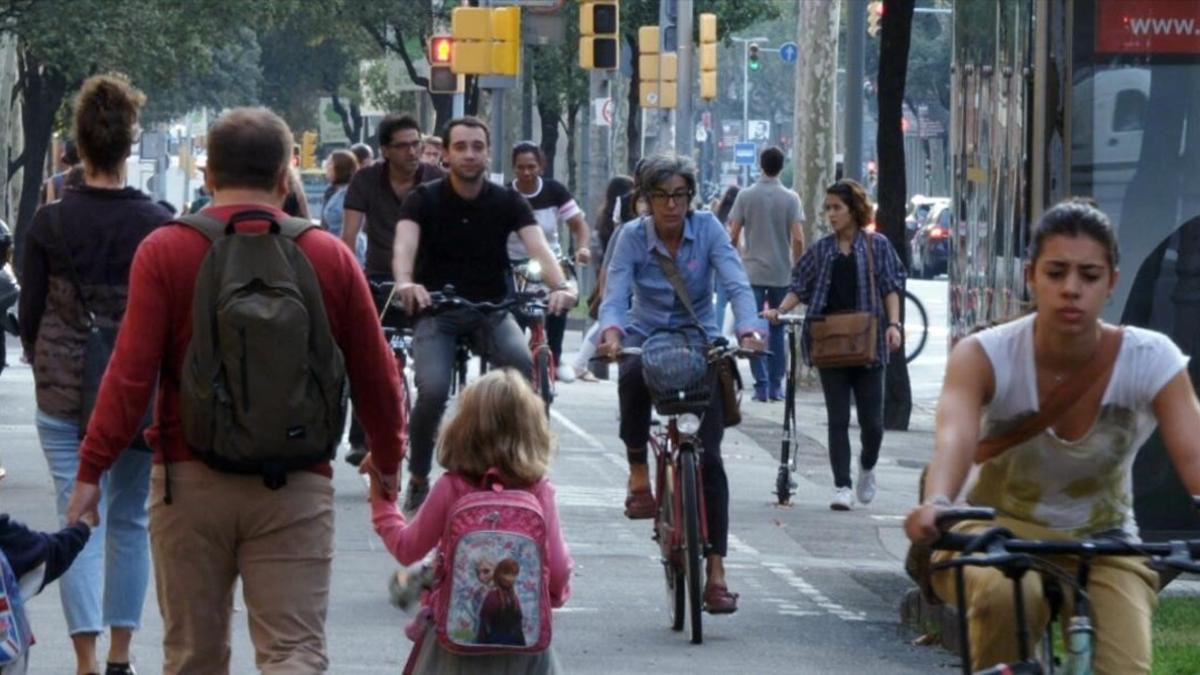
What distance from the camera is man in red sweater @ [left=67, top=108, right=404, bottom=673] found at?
6.01 m

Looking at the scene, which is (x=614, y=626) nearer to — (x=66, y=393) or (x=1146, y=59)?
(x=66, y=393)

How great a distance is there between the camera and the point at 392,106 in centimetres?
6638

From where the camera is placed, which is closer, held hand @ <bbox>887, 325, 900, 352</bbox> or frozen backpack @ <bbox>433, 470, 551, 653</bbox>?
frozen backpack @ <bbox>433, 470, 551, 653</bbox>

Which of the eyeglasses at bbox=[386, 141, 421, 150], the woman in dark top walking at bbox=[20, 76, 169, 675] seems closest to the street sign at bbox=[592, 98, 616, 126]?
the eyeglasses at bbox=[386, 141, 421, 150]

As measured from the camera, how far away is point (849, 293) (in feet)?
46.2

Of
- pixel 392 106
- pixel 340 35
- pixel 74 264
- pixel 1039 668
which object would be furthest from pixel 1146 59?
pixel 392 106

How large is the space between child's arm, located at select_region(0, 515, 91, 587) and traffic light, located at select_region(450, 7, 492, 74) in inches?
785

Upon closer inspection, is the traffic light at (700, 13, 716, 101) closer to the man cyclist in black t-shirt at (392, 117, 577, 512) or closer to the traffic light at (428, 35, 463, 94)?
the traffic light at (428, 35, 463, 94)

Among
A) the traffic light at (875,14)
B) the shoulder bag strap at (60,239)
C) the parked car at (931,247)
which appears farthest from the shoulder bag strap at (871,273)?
the parked car at (931,247)

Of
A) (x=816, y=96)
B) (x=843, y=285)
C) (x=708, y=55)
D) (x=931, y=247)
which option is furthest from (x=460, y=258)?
(x=931, y=247)

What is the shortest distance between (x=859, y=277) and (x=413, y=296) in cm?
389

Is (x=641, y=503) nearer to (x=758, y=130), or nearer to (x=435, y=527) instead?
(x=435, y=527)

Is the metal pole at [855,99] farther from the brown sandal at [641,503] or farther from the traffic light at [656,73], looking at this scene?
the brown sandal at [641,503]

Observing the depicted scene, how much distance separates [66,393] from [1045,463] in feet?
11.5
